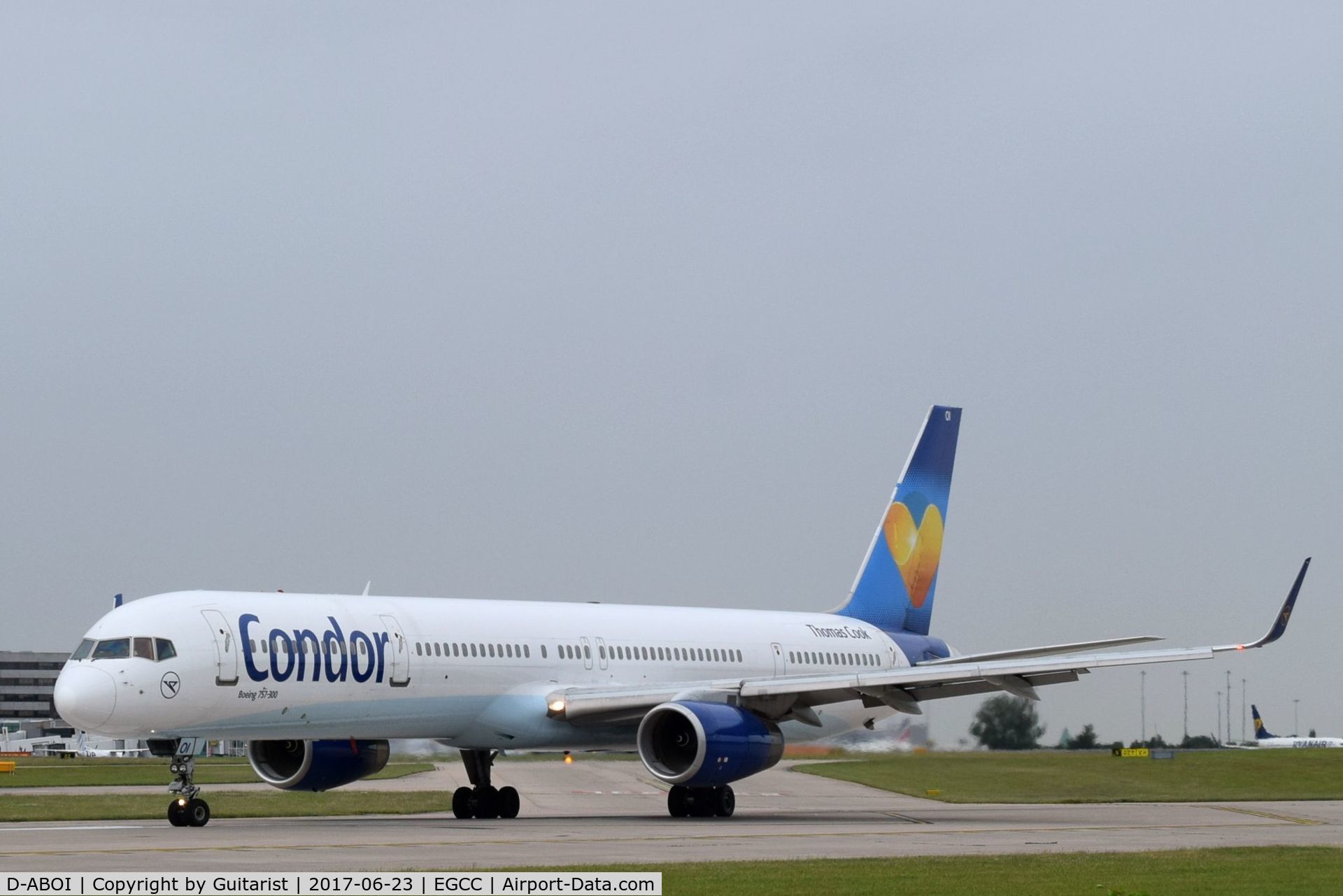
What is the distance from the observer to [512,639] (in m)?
33.9

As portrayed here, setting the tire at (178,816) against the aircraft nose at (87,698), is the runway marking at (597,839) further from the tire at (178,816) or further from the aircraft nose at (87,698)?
the tire at (178,816)

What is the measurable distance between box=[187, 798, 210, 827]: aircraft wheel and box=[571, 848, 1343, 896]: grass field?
10.4 m

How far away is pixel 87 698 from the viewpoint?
27.8m

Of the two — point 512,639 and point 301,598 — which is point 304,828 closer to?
point 301,598

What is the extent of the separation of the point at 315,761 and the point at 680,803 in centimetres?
657

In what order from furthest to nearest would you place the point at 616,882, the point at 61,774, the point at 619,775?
the point at 61,774, the point at 619,775, the point at 616,882

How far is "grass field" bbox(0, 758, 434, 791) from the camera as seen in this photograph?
54.2 metres

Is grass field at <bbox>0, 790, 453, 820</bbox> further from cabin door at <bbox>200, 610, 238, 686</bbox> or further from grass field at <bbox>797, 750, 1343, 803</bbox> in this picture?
grass field at <bbox>797, 750, 1343, 803</bbox>

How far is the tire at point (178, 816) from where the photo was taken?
92.5 feet

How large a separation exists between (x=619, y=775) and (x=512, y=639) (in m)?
20.6

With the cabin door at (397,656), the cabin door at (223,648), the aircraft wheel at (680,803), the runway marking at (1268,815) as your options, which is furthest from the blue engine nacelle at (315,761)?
the runway marking at (1268,815)

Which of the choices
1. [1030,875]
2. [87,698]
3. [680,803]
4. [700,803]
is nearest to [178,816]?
[87,698]

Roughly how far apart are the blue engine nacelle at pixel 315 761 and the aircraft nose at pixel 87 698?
457 cm

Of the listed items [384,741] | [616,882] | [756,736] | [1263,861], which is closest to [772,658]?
[756,736]
